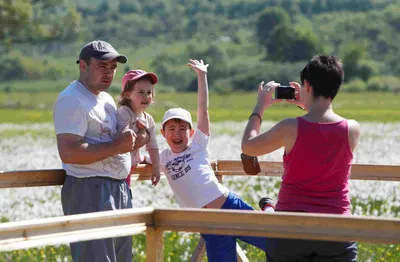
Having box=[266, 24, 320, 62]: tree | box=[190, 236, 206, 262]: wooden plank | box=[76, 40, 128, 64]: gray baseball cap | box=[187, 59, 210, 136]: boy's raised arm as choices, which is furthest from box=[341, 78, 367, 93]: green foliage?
box=[76, 40, 128, 64]: gray baseball cap

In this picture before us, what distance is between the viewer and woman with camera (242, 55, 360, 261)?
17.1ft

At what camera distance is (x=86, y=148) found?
6098 mm

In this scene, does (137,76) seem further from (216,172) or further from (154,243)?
(154,243)

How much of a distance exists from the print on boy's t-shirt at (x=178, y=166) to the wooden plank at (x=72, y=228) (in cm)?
193

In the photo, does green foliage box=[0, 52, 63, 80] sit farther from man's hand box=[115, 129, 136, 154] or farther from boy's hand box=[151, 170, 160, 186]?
man's hand box=[115, 129, 136, 154]

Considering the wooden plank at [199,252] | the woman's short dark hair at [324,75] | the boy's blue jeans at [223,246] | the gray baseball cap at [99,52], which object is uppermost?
the gray baseball cap at [99,52]

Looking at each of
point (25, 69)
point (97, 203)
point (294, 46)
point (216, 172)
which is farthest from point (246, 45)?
point (97, 203)

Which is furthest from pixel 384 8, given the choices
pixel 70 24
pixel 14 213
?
pixel 14 213

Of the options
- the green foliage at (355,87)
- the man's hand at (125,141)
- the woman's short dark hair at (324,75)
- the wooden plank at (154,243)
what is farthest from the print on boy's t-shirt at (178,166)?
the green foliage at (355,87)

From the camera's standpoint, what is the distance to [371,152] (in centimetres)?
2044

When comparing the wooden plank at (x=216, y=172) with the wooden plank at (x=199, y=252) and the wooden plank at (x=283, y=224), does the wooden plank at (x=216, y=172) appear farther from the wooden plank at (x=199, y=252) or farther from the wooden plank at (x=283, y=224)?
the wooden plank at (x=283, y=224)

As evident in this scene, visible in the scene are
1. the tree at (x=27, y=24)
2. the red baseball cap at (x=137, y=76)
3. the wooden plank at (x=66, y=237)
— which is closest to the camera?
the wooden plank at (x=66, y=237)

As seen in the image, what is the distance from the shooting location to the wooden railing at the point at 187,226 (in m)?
4.35

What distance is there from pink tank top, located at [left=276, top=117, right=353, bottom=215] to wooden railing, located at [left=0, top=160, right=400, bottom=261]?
2.49ft
